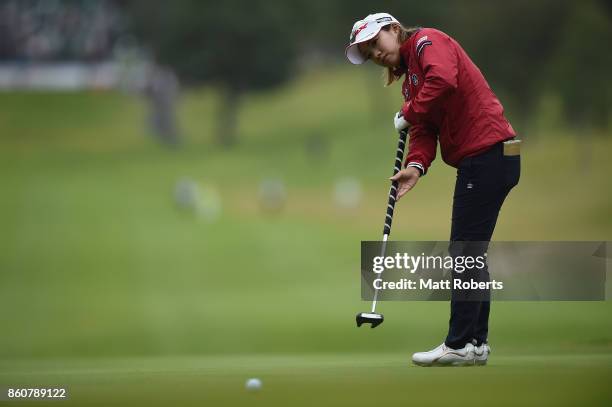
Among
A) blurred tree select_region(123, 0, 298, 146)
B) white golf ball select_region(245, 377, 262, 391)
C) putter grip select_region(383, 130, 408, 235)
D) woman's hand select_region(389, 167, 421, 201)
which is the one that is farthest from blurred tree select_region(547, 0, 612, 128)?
white golf ball select_region(245, 377, 262, 391)

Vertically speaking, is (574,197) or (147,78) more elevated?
(147,78)

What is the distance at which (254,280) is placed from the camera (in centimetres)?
2250

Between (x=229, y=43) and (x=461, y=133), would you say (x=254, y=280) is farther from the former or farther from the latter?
(x=229, y=43)

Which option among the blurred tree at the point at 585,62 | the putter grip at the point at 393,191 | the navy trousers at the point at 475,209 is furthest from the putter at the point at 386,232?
the blurred tree at the point at 585,62

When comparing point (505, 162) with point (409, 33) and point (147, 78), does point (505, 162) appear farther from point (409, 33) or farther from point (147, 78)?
point (147, 78)

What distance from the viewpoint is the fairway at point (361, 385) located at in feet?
17.5

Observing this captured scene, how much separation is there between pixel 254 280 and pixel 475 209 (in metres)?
15.9

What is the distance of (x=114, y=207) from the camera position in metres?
33.1

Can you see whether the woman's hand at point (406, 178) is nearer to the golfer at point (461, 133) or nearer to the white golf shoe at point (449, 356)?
the golfer at point (461, 133)

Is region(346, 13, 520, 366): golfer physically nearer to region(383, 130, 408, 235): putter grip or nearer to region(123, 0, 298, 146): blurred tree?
region(383, 130, 408, 235): putter grip

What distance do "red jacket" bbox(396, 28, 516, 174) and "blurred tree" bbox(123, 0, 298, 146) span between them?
5189 cm

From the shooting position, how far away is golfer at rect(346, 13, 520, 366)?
6.69 metres

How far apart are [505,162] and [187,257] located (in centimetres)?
1872

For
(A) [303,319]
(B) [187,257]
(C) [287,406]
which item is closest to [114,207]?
(B) [187,257]
